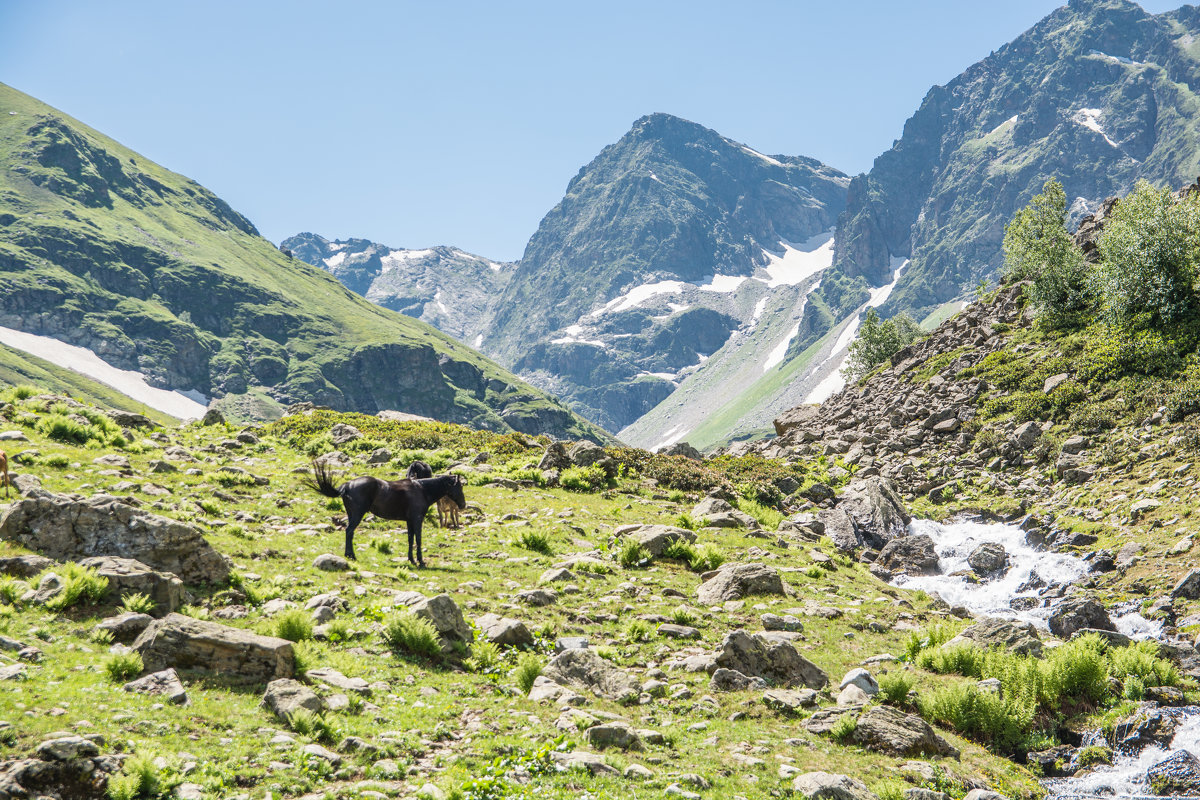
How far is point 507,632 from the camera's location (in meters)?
14.9

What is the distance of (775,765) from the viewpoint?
35.9 ft

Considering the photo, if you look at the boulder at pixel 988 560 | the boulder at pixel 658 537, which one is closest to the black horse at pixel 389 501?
the boulder at pixel 658 537

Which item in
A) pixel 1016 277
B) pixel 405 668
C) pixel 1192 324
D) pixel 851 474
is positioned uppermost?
pixel 1016 277

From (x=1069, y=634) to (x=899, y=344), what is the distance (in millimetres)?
78558

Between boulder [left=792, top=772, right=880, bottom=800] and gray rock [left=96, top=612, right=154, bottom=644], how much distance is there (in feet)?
37.5

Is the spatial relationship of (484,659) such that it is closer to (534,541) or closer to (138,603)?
(138,603)

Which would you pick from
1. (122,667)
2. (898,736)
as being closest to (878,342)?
→ (898,736)

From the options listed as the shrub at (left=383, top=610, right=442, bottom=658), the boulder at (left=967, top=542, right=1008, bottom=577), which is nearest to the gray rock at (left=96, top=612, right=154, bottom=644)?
the shrub at (left=383, top=610, right=442, bottom=658)

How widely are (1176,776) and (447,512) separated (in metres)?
21.6

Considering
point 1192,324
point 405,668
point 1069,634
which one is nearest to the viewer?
point 405,668

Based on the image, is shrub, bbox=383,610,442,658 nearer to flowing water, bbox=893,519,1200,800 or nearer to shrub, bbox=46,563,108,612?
shrub, bbox=46,563,108,612

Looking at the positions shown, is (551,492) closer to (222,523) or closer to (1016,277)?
(222,523)

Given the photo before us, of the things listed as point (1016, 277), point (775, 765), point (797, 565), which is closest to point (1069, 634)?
point (797, 565)

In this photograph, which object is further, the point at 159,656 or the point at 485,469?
the point at 485,469
